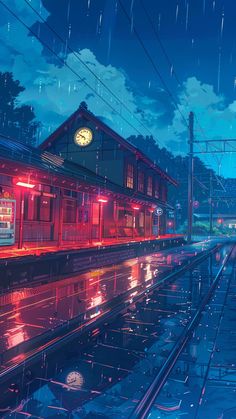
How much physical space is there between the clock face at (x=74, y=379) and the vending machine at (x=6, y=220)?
8.17 m

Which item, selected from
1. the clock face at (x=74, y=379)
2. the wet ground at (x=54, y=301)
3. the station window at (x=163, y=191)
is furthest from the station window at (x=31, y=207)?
the station window at (x=163, y=191)

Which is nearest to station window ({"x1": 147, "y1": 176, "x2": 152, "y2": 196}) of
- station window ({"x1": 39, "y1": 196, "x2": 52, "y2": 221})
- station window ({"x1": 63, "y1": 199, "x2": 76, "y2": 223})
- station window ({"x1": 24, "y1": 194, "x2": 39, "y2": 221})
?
station window ({"x1": 63, "y1": 199, "x2": 76, "y2": 223})

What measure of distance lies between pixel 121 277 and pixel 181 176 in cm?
6740

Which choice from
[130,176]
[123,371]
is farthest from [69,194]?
[123,371]

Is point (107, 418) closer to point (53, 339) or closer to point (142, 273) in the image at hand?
point (53, 339)

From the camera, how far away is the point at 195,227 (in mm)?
63719

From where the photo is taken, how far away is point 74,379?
4492 mm

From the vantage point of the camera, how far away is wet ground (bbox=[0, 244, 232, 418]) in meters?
3.78

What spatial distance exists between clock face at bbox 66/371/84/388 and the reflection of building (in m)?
7.60

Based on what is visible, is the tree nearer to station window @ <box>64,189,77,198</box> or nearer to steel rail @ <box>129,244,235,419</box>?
station window @ <box>64,189,77,198</box>

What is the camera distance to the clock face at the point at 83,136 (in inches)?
1026

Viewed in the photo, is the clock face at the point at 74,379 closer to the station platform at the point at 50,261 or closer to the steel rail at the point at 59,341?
the steel rail at the point at 59,341

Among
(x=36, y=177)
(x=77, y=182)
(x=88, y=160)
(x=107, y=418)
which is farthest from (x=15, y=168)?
(x=88, y=160)

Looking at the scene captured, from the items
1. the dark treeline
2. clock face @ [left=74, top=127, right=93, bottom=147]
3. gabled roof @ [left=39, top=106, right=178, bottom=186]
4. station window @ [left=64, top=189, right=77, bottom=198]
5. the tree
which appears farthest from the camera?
the dark treeline
